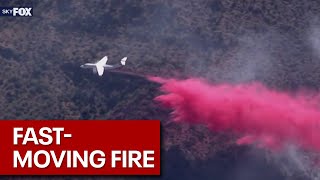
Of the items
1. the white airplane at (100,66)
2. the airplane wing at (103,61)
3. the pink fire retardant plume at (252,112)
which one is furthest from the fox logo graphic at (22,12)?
the pink fire retardant plume at (252,112)

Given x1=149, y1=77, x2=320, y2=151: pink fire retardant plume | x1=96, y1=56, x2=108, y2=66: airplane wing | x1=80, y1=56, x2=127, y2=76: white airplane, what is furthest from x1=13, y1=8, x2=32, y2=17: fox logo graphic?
x1=149, y1=77, x2=320, y2=151: pink fire retardant plume

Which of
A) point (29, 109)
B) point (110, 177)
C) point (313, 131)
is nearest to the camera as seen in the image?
point (313, 131)

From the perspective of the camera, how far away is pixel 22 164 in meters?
87.9

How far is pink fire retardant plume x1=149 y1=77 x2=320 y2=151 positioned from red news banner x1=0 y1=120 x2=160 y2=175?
4.61m

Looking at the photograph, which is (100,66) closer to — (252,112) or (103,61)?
(103,61)

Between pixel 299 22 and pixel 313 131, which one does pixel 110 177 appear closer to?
pixel 313 131

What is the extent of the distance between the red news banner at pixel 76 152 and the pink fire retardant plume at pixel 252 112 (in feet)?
15.1

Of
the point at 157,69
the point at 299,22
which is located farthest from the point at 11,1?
the point at 299,22

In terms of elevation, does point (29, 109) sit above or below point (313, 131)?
above

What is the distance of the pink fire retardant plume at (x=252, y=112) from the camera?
86.6 m

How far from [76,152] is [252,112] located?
18.4 metres

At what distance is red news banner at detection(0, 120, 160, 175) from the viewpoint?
8631cm

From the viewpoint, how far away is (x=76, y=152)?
8706cm

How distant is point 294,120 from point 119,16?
32545 mm
